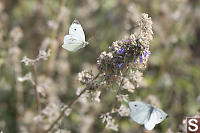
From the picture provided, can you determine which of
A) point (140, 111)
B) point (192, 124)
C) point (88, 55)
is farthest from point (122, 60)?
point (88, 55)

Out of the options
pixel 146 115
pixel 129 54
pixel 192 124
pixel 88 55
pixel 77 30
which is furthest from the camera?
pixel 88 55

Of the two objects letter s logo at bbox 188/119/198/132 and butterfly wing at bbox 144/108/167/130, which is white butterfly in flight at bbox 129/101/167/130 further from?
letter s logo at bbox 188/119/198/132

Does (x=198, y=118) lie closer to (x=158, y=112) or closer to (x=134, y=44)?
(x=158, y=112)

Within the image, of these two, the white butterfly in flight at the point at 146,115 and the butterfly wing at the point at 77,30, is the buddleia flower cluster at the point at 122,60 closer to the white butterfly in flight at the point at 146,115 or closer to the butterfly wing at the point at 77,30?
the white butterfly in flight at the point at 146,115

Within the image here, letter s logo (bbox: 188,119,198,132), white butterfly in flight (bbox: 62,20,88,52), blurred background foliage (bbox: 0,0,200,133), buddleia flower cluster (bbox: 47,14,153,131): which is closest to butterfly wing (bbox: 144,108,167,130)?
buddleia flower cluster (bbox: 47,14,153,131)

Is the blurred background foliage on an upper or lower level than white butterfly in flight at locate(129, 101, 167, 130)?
upper

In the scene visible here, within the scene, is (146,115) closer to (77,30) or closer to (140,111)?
(140,111)
